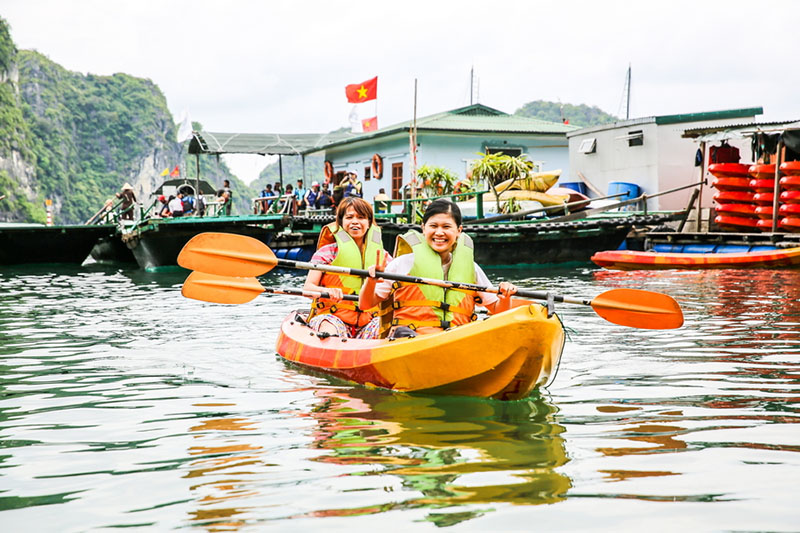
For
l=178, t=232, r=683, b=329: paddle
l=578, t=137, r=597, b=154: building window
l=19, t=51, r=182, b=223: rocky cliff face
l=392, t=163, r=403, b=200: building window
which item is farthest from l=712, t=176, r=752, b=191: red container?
l=19, t=51, r=182, b=223: rocky cliff face

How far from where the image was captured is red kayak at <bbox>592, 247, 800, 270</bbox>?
15469mm

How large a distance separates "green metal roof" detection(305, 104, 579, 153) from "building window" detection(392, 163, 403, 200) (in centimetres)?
132

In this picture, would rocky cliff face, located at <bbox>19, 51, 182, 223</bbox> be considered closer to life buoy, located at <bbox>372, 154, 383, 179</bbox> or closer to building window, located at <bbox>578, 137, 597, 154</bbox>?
life buoy, located at <bbox>372, 154, 383, 179</bbox>

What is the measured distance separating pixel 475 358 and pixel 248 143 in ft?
89.4

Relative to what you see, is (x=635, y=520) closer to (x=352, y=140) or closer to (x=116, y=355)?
(x=116, y=355)

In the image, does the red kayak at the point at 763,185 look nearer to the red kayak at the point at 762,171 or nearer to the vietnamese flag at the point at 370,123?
the red kayak at the point at 762,171

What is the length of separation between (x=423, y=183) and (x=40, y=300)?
1275cm

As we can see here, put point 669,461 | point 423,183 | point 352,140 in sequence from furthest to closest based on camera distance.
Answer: point 352,140
point 423,183
point 669,461

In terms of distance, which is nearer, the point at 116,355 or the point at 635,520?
the point at 635,520

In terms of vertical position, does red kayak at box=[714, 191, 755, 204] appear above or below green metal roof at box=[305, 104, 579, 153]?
below

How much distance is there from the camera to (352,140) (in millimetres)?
33875

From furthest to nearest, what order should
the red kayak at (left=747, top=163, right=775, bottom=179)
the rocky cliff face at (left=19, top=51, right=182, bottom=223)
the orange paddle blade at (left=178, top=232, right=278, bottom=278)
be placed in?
the rocky cliff face at (left=19, top=51, right=182, bottom=223)
the red kayak at (left=747, top=163, right=775, bottom=179)
the orange paddle blade at (left=178, top=232, right=278, bottom=278)

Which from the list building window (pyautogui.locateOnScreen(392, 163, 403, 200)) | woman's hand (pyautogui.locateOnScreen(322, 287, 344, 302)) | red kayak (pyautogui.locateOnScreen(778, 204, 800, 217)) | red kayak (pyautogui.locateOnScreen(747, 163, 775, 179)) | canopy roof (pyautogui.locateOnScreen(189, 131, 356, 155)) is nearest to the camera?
woman's hand (pyautogui.locateOnScreen(322, 287, 344, 302))

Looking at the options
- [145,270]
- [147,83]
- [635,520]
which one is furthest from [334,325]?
[147,83]
